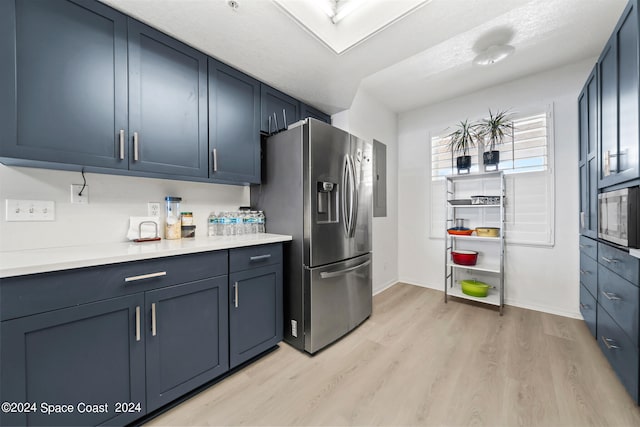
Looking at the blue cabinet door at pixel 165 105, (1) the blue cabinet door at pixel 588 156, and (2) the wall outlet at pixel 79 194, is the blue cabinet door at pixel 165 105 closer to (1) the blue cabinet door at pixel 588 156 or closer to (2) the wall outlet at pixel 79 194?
(2) the wall outlet at pixel 79 194

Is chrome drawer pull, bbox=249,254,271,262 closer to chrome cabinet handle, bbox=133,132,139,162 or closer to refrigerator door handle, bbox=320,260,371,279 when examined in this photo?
refrigerator door handle, bbox=320,260,371,279

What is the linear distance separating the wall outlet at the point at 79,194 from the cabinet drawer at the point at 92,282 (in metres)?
0.72

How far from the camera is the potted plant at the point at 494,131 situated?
276 cm

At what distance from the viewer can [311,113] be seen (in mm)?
2615

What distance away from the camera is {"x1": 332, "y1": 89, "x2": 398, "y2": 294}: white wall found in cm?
289

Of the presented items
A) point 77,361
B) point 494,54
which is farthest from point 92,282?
point 494,54

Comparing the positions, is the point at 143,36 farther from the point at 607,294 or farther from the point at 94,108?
the point at 607,294

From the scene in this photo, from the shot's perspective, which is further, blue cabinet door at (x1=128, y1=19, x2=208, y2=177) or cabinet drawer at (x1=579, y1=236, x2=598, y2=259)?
cabinet drawer at (x1=579, y1=236, x2=598, y2=259)

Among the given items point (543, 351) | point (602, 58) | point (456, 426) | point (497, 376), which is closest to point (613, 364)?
point (543, 351)

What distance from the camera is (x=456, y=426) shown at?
4.09 ft

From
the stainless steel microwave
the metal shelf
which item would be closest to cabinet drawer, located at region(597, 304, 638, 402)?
the stainless steel microwave

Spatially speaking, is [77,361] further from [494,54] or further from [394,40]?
[494,54]

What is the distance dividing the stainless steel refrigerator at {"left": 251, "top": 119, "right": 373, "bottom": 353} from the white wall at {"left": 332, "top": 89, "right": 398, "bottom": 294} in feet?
2.45

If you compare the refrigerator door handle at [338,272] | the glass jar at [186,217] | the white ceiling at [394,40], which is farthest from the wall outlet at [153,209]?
the refrigerator door handle at [338,272]
